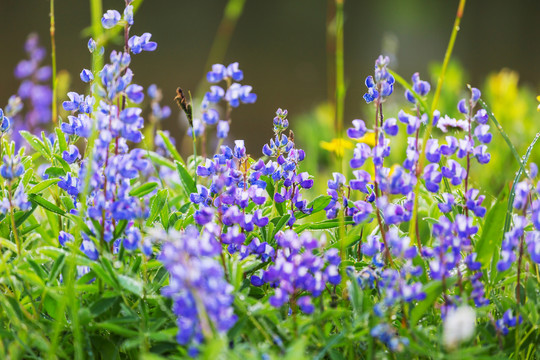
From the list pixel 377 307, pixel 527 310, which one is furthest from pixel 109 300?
pixel 527 310

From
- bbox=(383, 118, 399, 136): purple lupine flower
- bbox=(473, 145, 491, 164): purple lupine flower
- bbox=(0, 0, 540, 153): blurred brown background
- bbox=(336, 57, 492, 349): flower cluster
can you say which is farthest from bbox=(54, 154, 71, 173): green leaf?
bbox=(0, 0, 540, 153): blurred brown background

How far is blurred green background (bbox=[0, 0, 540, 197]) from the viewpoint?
3.98 meters

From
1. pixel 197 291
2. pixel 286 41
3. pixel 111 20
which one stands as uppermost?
pixel 286 41

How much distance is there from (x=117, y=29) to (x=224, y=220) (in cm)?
47

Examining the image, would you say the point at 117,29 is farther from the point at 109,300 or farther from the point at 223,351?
the point at 223,351

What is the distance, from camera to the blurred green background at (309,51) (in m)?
3.98

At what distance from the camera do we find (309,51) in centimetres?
988

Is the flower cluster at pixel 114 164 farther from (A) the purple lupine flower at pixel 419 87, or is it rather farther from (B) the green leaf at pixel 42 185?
(A) the purple lupine flower at pixel 419 87

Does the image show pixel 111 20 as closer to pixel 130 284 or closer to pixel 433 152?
pixel 130 284

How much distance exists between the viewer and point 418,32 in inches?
449

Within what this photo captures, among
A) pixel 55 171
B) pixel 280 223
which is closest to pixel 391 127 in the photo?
pixel 280 223

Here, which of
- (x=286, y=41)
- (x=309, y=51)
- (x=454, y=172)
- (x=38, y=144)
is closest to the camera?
(x=454, y=172)

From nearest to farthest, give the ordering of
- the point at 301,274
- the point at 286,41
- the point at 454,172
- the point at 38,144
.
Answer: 1. the point at 301,274
2. the point at 454,172
3. the point at 38,144
4. the point at 286,41

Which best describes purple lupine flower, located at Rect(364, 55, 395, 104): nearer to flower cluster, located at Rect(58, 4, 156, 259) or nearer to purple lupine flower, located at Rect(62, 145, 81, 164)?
flower cluster, located at Rect(58, 4, 156, 259)
